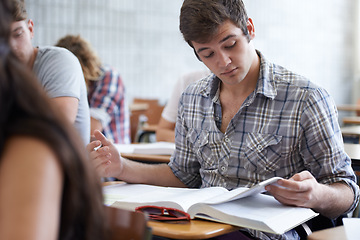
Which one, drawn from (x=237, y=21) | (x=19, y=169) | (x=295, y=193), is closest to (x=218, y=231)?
(x=295, y=193)

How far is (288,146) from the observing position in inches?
61.0

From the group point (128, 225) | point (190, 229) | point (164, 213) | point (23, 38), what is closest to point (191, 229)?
point (190, 229)

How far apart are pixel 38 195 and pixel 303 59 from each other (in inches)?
299

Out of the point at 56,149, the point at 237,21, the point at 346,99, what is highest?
the point at 237,21

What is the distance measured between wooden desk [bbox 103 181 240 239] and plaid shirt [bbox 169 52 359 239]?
44 centimetres

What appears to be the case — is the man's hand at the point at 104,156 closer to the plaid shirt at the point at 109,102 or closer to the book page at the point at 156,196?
the book page at the point at 156,196

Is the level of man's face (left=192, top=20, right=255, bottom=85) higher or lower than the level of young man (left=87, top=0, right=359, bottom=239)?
higher

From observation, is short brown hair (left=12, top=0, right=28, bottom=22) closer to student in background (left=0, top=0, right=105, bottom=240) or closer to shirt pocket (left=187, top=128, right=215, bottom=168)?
shirt pocket (left=187, top=128, right=215, bottom=168)

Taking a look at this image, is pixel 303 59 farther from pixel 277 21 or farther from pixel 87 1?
pixel 87 1

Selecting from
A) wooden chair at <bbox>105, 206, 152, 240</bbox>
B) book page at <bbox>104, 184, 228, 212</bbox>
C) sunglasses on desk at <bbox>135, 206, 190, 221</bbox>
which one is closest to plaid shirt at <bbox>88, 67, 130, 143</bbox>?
book page at <bbox>104, 184, 228, 212</bbox>

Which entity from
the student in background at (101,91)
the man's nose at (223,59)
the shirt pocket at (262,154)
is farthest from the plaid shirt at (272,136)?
the student in background at (101,91)

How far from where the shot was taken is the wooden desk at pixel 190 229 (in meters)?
1.11

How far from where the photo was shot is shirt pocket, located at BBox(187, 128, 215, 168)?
66.9 inches

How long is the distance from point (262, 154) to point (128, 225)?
2.46 ft
